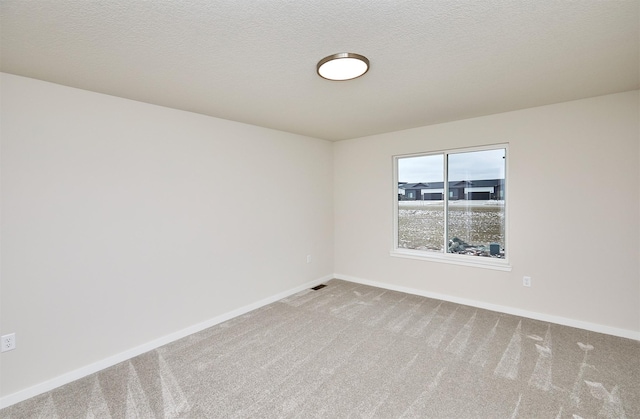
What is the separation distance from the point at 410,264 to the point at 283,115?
2683 mm

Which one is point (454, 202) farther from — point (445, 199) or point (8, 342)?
point (8, 342)

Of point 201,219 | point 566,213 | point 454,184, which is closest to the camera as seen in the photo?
point 566,213

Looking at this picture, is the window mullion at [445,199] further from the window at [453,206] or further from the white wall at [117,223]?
the white wall at [117,223]

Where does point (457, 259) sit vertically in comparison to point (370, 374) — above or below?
above

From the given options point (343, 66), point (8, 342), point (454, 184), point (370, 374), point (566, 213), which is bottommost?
point (370, 374)

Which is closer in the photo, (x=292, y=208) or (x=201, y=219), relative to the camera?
(x=201, y=219)

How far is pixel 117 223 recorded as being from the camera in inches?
102

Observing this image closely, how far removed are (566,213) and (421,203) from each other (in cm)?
163

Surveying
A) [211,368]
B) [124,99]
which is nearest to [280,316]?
[211,368]

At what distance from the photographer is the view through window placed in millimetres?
3604

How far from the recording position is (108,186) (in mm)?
2543

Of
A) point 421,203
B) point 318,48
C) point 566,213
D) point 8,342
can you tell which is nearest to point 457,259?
point 421,203

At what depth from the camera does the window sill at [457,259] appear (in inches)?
138

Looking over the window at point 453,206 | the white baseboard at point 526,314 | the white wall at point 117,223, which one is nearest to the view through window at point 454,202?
the window at point 453,206
